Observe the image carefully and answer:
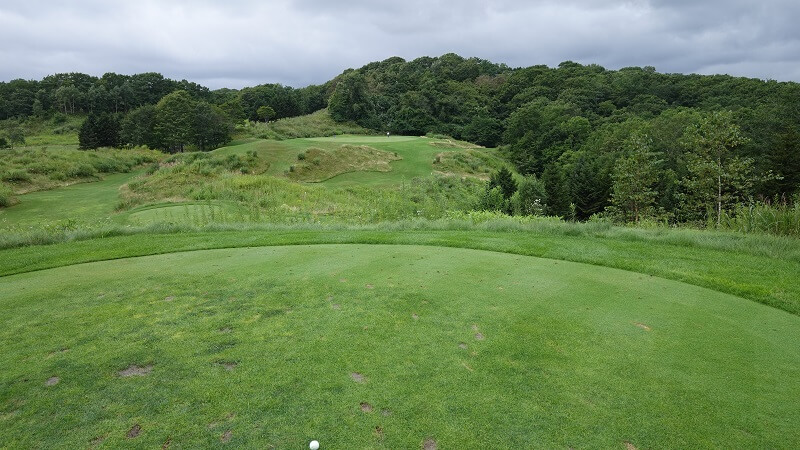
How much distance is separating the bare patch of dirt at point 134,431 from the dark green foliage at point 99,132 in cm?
5290

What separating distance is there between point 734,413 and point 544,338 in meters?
1.63

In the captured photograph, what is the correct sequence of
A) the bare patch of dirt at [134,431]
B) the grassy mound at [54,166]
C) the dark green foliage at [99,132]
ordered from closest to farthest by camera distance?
the bare patch of dirt at [134,431], the grassy mound at [54,166], the dark green foliage at [99,132]

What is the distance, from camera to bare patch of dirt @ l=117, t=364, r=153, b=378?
3.89 meters

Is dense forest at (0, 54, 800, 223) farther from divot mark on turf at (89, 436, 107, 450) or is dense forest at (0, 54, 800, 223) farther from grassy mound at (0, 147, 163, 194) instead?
divot mark on turf at (89, 436, 107, 450)

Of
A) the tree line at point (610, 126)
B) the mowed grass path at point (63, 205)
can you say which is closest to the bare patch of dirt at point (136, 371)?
the tree line at point (610, 126)

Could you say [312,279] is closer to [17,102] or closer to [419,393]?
→ [419,393]

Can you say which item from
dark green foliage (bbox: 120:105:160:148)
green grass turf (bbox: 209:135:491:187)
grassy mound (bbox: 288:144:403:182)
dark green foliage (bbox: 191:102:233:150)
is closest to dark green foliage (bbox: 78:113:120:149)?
dark green foliage (bbox: 120:105:160:148)

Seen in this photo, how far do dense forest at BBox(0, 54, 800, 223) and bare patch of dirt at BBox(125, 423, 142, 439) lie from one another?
22781 mm

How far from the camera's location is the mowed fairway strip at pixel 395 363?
3.12 m

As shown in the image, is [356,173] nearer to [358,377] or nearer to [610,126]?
[358,377]

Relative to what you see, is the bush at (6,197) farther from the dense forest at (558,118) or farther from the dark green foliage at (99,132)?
the dark green foliage at (99,132)

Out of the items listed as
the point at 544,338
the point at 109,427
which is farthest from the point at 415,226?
the point at 109,427

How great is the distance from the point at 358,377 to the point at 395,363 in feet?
1.29

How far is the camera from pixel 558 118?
6134 centimetres
